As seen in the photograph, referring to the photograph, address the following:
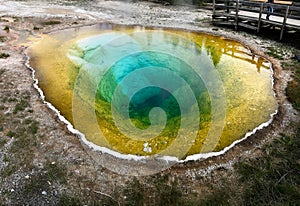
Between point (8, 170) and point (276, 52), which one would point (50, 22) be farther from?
point (8, 170)

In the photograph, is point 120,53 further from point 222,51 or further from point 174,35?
point 222,51

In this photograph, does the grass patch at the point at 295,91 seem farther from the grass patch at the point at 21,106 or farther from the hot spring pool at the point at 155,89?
the grass patch at the point at 21,106

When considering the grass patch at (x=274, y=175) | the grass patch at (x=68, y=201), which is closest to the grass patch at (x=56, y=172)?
the grass patch at (x=68, y=201)

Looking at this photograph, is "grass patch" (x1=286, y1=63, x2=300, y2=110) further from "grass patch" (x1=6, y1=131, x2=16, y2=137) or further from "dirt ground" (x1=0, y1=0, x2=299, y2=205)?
"grass patch" (x1=6, y1=131, x2=16, y2=137)

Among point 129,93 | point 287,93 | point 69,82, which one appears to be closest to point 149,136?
point 129,93

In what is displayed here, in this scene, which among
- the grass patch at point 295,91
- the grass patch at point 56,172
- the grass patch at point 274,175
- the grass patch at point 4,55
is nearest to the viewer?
the grass patch at point 274,175
